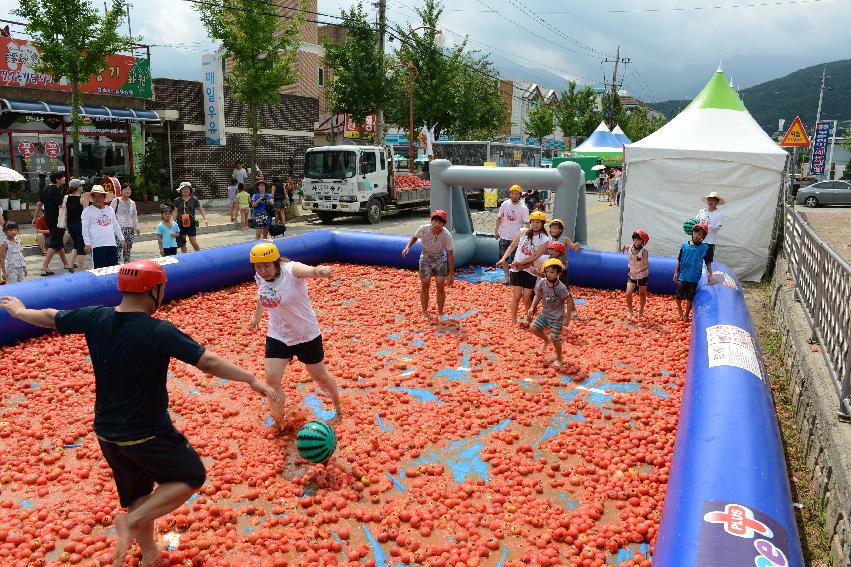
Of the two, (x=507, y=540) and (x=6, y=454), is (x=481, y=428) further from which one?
(x=6, y=454)

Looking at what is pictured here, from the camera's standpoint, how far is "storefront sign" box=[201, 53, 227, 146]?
86.1 ft

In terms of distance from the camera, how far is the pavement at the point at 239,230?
17578 millimetres

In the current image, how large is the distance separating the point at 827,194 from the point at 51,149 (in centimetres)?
4091

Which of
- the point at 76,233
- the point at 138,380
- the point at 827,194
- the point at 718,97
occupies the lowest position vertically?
the point at 76,233

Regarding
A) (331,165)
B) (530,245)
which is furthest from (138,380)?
(331,165)

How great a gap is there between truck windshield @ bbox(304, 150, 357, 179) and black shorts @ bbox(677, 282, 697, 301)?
15.5 meters

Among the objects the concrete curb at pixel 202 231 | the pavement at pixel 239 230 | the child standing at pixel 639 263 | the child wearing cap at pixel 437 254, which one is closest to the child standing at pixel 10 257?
the pavement at pixel 239 230

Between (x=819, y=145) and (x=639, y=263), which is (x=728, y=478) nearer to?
(x=639, y=263)

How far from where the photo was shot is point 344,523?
520 centimetres

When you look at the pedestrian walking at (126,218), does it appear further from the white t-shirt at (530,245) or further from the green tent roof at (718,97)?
the green tent roof at (718,97)

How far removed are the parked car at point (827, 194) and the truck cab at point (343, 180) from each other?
1113 inches

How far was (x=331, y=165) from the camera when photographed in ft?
78.6

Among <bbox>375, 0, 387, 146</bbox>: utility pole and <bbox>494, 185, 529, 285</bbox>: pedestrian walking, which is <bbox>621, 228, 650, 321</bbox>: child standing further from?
<bbox>375, 0, 387, 146</bbox>: utility pole

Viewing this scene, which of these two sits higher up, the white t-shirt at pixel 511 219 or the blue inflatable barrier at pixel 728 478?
the white t-shirt at pixel 511 219
